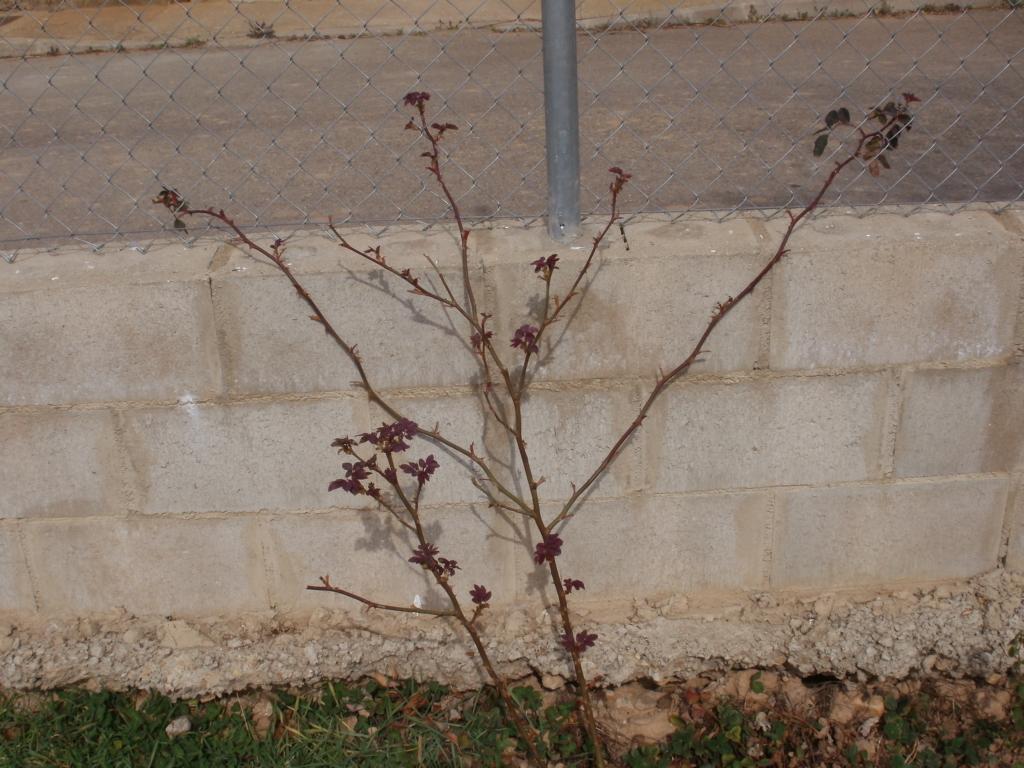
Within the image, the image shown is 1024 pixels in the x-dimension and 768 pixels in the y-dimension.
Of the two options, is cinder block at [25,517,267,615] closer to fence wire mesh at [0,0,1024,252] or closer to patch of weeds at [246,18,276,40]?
fence wire mesh at [0,0,1024,252]

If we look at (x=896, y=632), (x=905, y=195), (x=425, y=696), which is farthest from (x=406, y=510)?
(x=905, y=195)

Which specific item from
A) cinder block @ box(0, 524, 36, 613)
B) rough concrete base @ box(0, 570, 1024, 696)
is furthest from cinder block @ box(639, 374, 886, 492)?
cinder block @ box(0, 524, 36, 613)

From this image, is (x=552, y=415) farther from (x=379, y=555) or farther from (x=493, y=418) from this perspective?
(x=379, y=555)

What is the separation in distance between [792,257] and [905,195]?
4.14 feet

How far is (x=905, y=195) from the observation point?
3.52m

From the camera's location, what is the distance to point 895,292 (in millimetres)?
2533

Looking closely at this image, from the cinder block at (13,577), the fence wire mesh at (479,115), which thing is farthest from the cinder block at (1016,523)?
the cinder block at (13,577)

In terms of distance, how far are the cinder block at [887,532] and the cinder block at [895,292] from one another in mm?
372

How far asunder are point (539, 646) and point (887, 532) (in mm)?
959

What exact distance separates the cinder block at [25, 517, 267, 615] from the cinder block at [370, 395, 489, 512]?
48 centimetres

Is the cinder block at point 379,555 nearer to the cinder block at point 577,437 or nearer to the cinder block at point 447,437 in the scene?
the cinder block at point 447,437

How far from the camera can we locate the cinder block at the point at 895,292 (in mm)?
2504

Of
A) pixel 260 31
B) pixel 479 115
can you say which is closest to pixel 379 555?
pixel 479 115

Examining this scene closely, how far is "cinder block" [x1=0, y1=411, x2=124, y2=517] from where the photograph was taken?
2.62m
